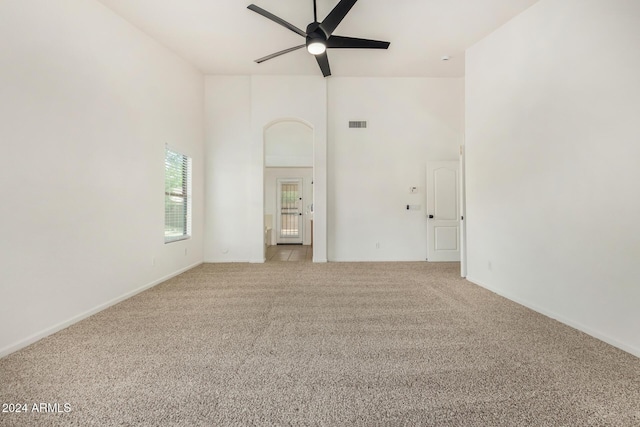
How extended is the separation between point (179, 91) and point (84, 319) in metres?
3.65

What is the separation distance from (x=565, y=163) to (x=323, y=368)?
9.78 feet

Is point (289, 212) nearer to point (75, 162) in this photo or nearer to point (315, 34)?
point (315, 34)

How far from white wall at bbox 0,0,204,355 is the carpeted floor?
39 cm

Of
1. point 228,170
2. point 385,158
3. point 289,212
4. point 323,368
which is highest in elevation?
point 385,158

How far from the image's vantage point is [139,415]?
146 centimetres

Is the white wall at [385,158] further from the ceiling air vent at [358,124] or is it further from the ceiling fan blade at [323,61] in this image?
the ceiling fan blade at [323,61]

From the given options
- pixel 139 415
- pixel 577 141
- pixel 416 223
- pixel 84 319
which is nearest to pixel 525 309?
pixel 577 141

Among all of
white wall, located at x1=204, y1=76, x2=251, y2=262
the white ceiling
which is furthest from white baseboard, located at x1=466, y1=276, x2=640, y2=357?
white wall, located at x1=204, y1=76, x2=251, y2=262

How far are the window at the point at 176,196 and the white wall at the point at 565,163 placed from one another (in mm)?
4791

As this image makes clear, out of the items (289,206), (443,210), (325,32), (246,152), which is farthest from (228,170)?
(443,210)

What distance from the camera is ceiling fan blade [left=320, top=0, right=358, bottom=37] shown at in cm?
268

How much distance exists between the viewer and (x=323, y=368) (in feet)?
6.21

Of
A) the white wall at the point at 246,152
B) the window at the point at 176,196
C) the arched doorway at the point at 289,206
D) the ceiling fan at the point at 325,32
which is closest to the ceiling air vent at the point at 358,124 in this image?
the white wall at the point at 246,152

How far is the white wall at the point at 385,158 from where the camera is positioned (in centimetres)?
562
